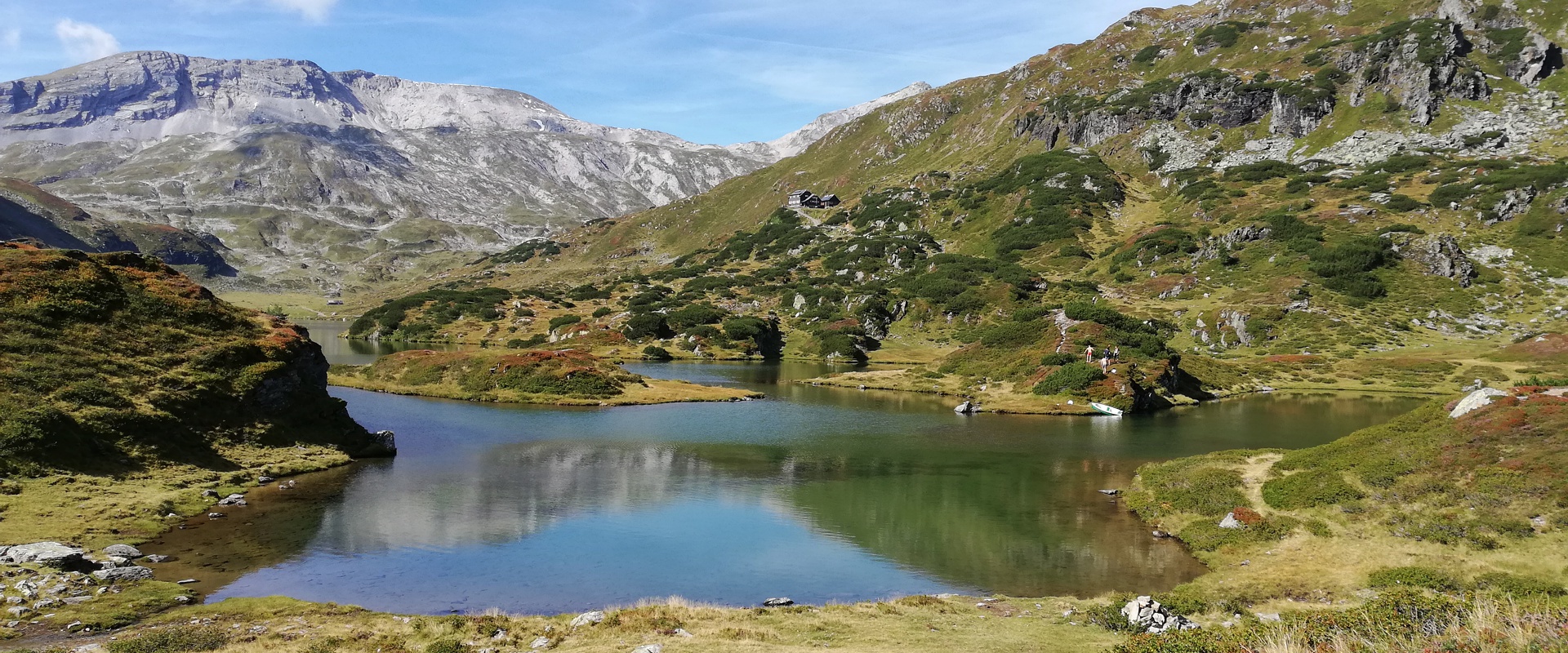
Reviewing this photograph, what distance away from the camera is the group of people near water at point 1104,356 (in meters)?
89.9

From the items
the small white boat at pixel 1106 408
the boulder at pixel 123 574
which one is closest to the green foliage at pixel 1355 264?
the small white boat at pixel 1106 408

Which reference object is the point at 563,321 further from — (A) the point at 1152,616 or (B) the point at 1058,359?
(A) the point at 1152,616

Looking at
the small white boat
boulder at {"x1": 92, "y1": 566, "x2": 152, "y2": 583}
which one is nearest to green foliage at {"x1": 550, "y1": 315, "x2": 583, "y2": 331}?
the small white boat

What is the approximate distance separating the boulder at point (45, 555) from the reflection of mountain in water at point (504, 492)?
840 cm

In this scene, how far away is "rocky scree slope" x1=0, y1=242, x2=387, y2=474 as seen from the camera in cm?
3959

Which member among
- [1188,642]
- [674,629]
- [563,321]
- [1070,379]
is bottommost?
[674,629]

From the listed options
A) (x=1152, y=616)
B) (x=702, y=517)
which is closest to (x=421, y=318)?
(x=702, y=517)

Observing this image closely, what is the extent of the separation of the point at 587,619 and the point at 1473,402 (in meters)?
44.4

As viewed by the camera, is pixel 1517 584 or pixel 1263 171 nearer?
Result: pixel 1517 584

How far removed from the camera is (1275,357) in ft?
377

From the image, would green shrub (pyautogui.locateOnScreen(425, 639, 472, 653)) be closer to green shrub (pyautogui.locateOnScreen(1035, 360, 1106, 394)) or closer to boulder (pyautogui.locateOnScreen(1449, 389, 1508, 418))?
boulder (pyautogui.locateOnScreen(1449, 389, 1508, 418))

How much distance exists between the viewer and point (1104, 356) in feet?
299

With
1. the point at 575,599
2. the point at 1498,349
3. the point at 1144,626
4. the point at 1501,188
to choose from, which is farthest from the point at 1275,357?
the point at 575,599

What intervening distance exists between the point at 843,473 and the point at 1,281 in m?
52.4
